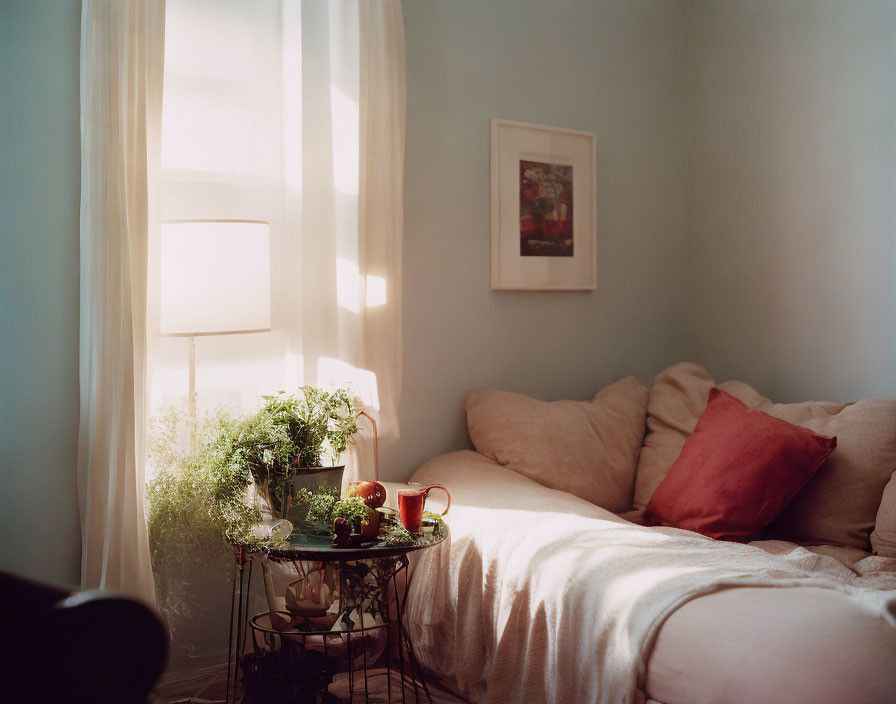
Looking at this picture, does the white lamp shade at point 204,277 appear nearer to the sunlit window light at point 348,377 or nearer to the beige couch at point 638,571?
the sunlit window light at point 348,377

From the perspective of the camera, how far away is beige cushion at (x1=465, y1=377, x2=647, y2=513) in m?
2.59

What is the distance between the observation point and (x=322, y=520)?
6.34 ft

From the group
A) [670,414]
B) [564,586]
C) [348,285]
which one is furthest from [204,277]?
[670,414]

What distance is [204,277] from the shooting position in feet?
6.50

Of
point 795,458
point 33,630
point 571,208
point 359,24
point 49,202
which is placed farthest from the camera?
point 571,208

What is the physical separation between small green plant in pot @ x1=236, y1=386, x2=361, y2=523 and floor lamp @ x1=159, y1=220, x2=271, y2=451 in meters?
0.25

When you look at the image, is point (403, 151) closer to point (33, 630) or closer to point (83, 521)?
point (83, 521)

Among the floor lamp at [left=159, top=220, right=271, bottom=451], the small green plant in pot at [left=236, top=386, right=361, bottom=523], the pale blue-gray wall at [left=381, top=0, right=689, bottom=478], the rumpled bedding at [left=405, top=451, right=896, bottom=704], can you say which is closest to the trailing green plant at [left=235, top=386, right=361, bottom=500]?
the small green plant in pot at [left=236, top=386, right=361, bottom=523]

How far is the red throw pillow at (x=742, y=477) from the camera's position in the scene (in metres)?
2.22

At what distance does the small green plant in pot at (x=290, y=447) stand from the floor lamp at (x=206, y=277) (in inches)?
9.9

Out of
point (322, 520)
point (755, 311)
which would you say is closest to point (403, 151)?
point (322, 520)

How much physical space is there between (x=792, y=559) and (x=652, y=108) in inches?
82.1

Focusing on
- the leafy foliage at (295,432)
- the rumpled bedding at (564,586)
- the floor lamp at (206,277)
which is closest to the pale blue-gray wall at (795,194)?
the rumpled bedding at (564,586)

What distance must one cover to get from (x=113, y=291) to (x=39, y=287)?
24 centimetres
